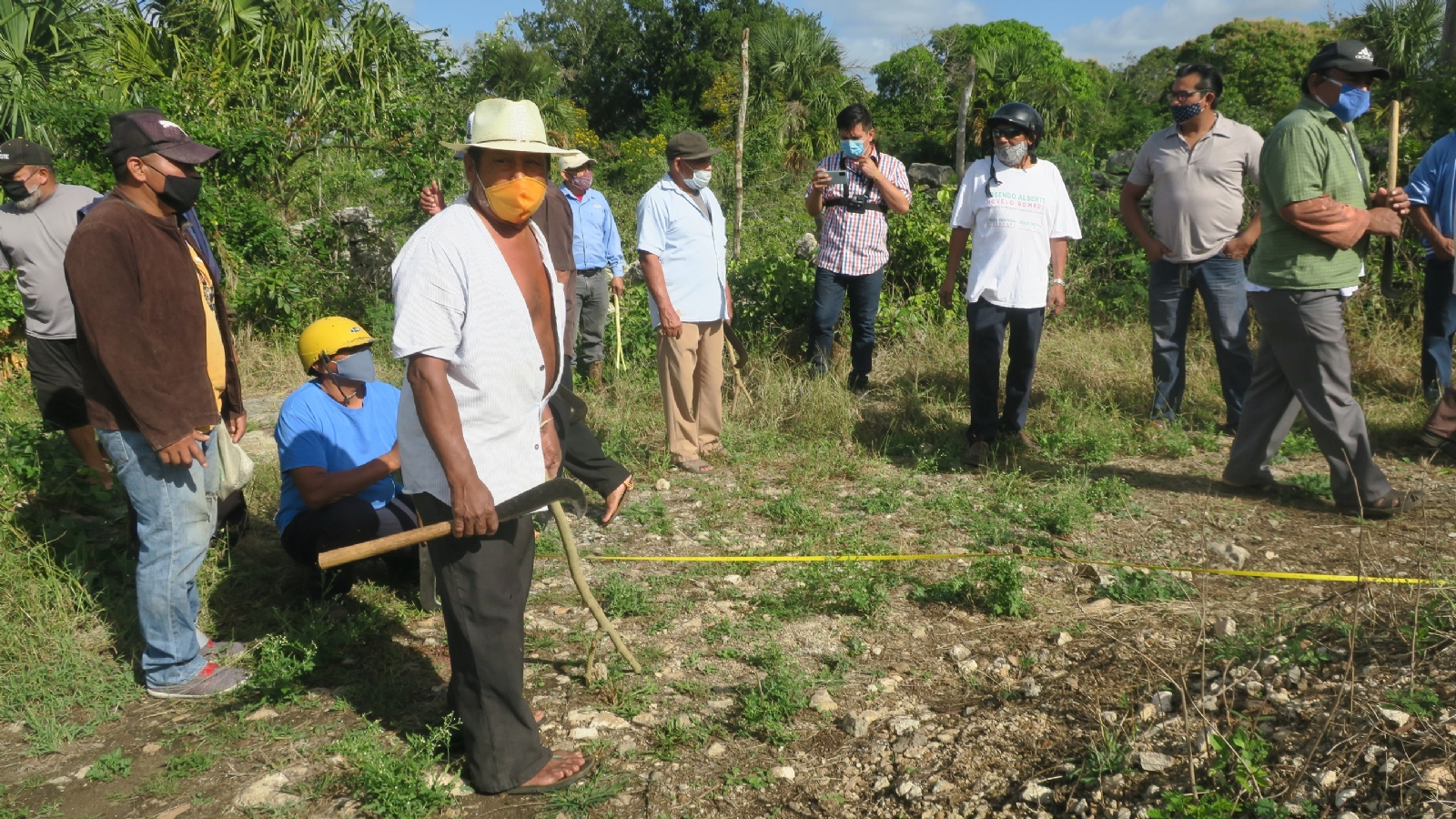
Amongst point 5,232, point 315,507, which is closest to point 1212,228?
point 315,507

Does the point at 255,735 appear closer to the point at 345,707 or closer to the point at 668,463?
the point at 345,707

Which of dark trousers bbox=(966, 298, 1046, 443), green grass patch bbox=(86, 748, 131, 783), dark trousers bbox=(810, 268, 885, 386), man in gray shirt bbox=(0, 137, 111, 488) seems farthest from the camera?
dark trousers bbox=(810, 268, 885, 386)

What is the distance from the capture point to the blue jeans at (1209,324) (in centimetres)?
603

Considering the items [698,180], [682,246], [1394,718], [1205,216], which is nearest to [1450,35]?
[1205,216]

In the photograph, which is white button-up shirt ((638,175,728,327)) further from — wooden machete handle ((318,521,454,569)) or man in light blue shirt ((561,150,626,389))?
wooden machete handle ((318,521,454,569))

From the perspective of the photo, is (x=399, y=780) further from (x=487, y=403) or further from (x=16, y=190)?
(x=16, y=190)

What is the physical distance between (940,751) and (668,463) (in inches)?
131

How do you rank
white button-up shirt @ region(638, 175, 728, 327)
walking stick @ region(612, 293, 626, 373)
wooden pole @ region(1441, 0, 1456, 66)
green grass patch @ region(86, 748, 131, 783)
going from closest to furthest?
green grass patch @ region(86, 748, 131, 783)
white button-up shirt @ region(638, 175, 728, 327)
walking stick @ region(612, 293, 626, 373)
wooden pole @ region(1441, 0, 1456, 66)

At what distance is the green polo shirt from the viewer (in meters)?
4.59

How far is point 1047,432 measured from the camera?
6398mm

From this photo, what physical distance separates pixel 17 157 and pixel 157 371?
296 centimetres

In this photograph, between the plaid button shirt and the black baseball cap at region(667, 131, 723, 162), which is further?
the plaid button shirt

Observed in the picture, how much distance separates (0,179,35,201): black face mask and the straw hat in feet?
12.9

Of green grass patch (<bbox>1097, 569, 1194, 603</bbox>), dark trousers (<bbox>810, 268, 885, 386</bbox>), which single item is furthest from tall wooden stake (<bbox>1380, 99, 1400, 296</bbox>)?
dark trousers (<bbox>810, 268, 885, 386</bbox>)
